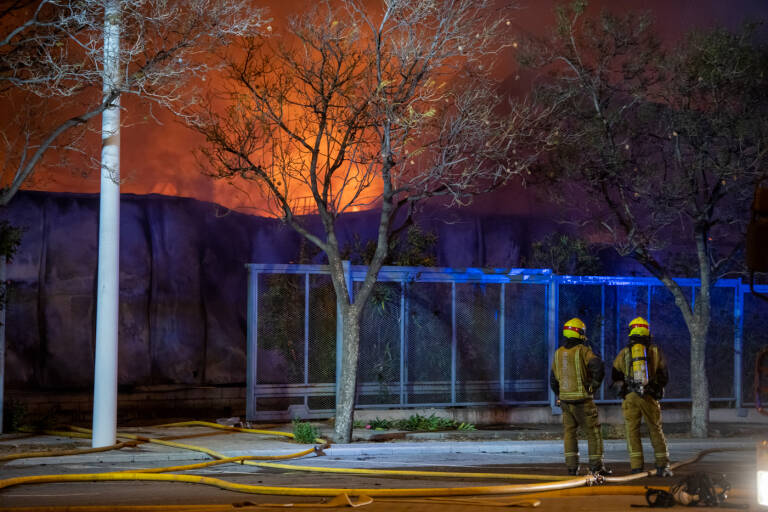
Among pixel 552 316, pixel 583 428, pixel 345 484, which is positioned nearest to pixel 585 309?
pixel 552 316

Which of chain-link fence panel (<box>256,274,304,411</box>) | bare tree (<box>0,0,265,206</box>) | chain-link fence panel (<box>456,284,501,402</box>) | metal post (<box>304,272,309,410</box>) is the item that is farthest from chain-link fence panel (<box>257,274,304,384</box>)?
bare tree (<box>0,0,265,206</box>)

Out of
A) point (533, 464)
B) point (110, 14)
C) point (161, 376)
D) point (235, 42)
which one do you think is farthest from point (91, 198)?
point (533, 464)

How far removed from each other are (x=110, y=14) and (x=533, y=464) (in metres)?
9.21

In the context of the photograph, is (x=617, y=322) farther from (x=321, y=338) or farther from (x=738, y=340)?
(x=321, y=338)

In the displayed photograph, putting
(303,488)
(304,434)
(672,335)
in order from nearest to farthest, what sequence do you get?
1. (303,488)
2. (304,434)
3. (672,335)

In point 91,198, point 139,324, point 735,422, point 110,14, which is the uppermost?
point 110,14

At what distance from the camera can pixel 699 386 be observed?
16.4 m

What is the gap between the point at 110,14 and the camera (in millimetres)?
12461

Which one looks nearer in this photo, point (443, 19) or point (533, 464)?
point (533, 464)

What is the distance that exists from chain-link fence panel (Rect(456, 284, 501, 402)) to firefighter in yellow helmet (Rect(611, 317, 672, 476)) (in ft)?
22.9

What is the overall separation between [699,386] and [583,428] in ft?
21.4

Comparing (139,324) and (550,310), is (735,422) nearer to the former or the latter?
(550,310)

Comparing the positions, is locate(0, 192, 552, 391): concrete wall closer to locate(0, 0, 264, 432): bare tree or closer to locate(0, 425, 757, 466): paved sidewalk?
locate(0, 425, 757, 466): paved sidewalk

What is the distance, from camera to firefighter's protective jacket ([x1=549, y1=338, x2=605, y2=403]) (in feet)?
36.0
